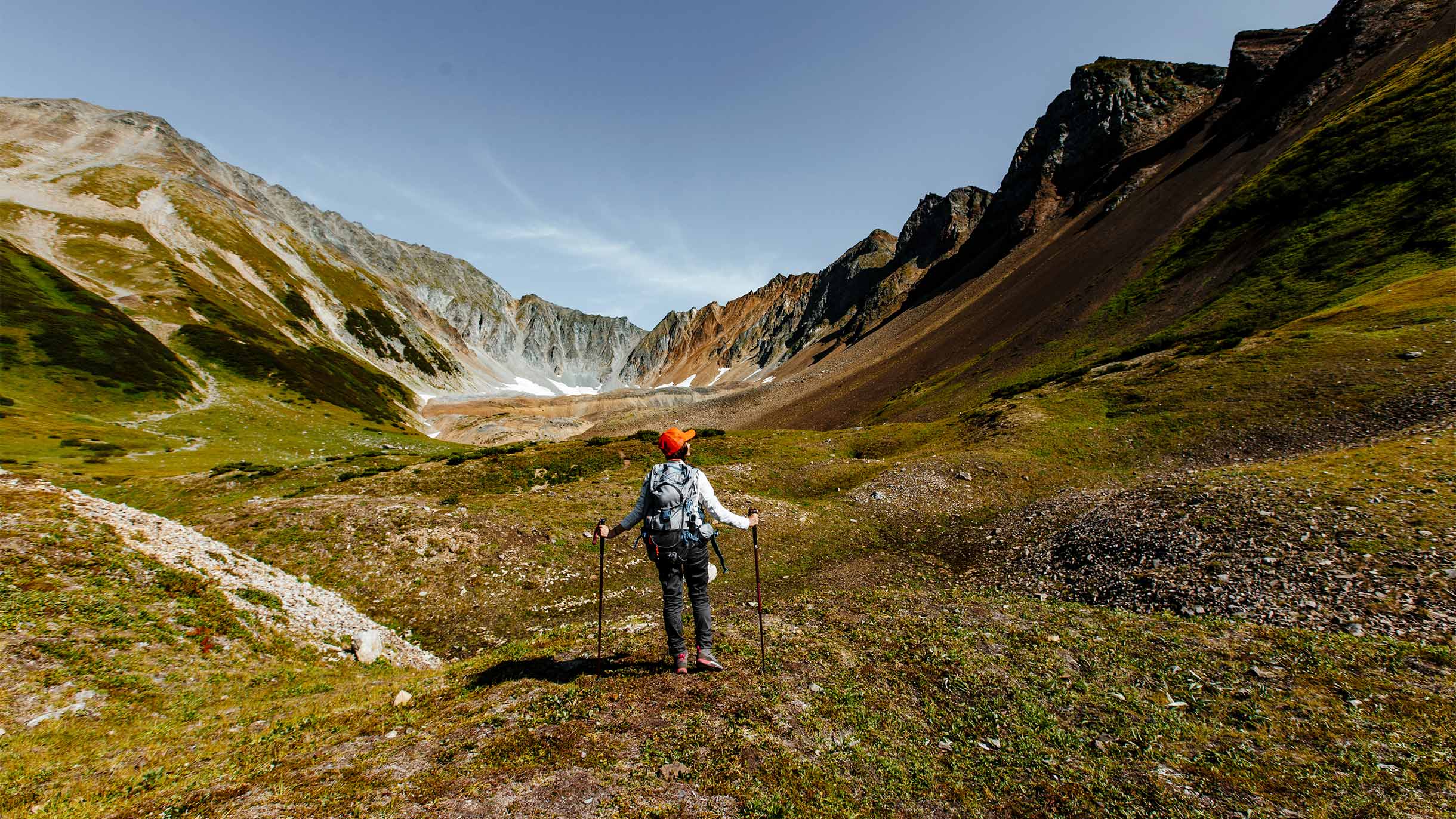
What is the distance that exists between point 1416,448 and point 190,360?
396 ft

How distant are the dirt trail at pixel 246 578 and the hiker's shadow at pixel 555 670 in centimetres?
509

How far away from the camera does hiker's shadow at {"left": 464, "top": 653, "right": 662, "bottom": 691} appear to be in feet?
31.5

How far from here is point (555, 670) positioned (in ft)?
33.2

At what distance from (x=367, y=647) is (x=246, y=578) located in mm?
5389

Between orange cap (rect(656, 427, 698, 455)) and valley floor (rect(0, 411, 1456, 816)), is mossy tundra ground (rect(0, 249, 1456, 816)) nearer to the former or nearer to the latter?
valley floor (rect(0, 411, 1456, 816))

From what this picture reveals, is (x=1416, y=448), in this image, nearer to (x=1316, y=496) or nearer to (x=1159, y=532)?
(x=1316, y=496)

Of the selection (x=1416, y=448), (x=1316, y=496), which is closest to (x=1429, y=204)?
(x=1416, y=448)

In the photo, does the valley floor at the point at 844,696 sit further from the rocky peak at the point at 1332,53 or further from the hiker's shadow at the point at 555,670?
the rocky peak at the point at 1332,53

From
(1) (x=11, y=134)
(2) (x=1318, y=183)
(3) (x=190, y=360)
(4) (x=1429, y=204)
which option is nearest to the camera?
(4) (x=1429, y=204)

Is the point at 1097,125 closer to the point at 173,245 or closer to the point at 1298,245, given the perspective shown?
the point at 1298,245

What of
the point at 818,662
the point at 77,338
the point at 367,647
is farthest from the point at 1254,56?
the point at 77,338

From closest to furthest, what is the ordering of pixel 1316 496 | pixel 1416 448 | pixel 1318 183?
pixel 1316 496 < pixel 1416 448 < pixel 1318 183

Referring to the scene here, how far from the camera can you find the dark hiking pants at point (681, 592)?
30.4 feet

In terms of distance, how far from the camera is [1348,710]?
26.6ft
